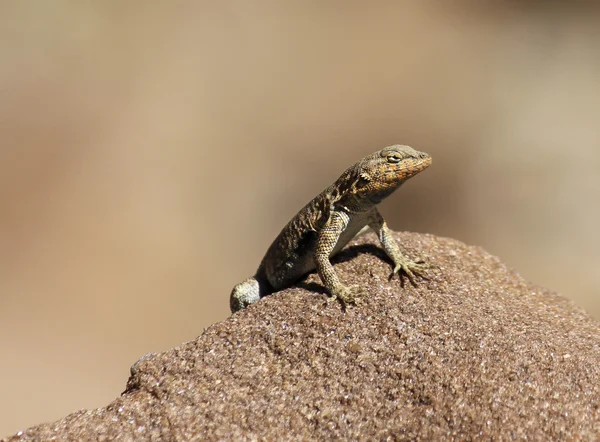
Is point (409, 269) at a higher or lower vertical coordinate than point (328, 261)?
lower

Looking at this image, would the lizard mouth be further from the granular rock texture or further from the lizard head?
the granular rock texture

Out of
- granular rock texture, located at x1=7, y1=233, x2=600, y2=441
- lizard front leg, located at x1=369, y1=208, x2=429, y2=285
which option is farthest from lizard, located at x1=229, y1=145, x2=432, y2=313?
granular rock texture, located at x1=7, y1=233, x2=600, y2=441

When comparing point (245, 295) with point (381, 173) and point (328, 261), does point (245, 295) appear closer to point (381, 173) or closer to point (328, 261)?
point (328, 261)

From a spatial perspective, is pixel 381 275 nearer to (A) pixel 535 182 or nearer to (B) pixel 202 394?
(B) pixel 202 394

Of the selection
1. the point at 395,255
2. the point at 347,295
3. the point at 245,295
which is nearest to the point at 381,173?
the point at 395,255

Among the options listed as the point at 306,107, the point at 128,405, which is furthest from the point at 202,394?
the point at 306,107

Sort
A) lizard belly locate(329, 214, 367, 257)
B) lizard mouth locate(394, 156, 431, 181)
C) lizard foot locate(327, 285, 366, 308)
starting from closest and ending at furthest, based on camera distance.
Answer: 1. lizard foot locate(327, 285, 366, 308)
2. lizard mouth locate(394, 156, 431, 181)
3. lizard belly locate(329, 214, 367, 257)

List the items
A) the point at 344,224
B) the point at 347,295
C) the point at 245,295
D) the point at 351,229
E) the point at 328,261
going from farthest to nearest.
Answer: the point at 245,295 < the point at 351,229 < the point at 344,224 < the point at 328,261 < the point at 347,295
